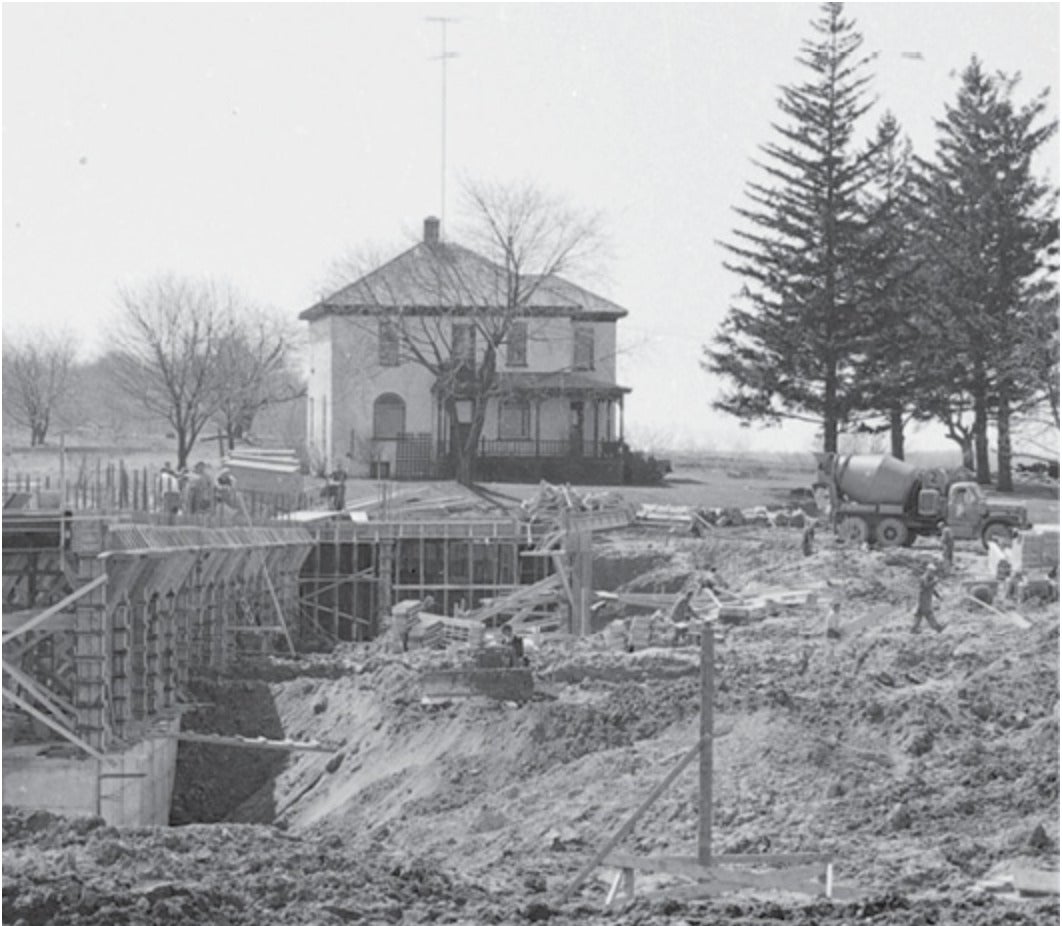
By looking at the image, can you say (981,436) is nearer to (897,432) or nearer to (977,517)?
(897,432)

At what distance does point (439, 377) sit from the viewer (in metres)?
56.4

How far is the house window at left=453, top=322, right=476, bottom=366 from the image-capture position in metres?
56.8

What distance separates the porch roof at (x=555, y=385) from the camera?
5709 centimetres

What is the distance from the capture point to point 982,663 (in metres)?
25.8

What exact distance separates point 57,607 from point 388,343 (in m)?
32.7

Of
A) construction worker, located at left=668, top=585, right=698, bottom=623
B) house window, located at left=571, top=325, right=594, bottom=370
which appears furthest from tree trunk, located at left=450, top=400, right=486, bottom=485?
construction worker, located at left=668, top=585, right=698, bottom=623

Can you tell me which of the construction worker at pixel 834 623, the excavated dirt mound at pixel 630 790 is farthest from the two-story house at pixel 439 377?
the construction worker at pixel 834 623

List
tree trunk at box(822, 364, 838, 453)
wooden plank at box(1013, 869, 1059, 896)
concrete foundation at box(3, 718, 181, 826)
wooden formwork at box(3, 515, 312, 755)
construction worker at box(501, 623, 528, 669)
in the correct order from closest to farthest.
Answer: wooden plank at box(1013, 869, 1059, 896), concrete foundation at box(3, 718, 181, 826), wooden formwork at box(3, 515, 312, 755), construction worker at box(501, 623, 528, 669), tree trunk at box(822, 364, 838, 453)

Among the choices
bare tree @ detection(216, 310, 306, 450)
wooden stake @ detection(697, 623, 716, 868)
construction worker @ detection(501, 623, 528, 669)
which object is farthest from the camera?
Result: bare tree @ detection(216, 310, 306, 450)

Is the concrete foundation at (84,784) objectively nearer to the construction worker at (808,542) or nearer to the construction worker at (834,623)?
the construction worker at (834,623)

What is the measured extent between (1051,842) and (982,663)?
313 inches

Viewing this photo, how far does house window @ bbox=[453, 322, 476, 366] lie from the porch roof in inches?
39.7

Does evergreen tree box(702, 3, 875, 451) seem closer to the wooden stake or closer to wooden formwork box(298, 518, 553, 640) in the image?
wooden formwork box(298, 518, 553, 640)

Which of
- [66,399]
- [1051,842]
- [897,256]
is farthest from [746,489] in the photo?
[1051,842]
